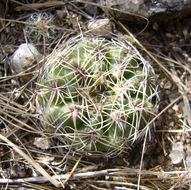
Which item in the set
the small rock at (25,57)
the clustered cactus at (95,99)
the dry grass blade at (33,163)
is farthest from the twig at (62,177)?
the small rock at (25,57)

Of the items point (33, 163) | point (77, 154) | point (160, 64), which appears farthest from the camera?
point (160, 64)

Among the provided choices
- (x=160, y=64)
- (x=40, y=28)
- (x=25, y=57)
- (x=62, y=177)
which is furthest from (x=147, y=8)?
(x=62, y=177)

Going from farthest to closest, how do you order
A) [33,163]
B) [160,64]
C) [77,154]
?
[160,64] < [77,154] < [33,163]

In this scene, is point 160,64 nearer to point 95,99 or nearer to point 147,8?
point 147,8

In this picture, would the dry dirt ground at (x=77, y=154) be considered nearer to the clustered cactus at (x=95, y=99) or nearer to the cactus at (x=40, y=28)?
the cactus at (x=40, y=28)

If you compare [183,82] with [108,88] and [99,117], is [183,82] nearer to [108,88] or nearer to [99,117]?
[108,88]
